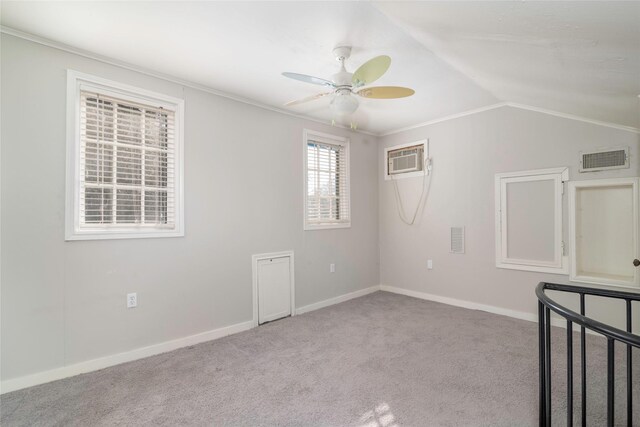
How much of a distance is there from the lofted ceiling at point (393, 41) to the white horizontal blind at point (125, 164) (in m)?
0.44

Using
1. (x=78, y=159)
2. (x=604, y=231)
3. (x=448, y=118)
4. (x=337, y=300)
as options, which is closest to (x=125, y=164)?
(x=78, y=159)

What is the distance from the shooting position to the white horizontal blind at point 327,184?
169 inches

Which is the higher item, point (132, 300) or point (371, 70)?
point (371, 70)

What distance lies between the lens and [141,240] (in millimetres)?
2809

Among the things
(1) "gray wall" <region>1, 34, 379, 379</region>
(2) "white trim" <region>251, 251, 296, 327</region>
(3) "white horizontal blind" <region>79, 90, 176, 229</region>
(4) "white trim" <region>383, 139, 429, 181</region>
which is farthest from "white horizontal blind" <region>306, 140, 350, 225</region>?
(3) "white horizontal blind" <region>79, 90, 176, 229</region>

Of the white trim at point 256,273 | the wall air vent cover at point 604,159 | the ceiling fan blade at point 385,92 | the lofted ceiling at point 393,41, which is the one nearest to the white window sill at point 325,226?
the white trim at point 256,273

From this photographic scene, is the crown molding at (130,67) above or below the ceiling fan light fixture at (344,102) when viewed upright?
above

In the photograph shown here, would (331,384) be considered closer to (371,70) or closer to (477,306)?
(371,70)

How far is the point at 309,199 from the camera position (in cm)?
428

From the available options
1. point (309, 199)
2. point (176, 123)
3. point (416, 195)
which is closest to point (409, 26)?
point (176, 123)

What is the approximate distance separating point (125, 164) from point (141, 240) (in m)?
0.71

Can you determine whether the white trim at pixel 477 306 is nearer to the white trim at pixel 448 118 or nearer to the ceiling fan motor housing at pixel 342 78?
the white trim at pixel 448 118

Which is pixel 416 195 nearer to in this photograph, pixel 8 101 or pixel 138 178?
pixel 138 178

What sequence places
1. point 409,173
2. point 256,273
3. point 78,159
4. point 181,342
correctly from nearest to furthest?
point 78,159, point 181,342, point 256,273, point 409,173
